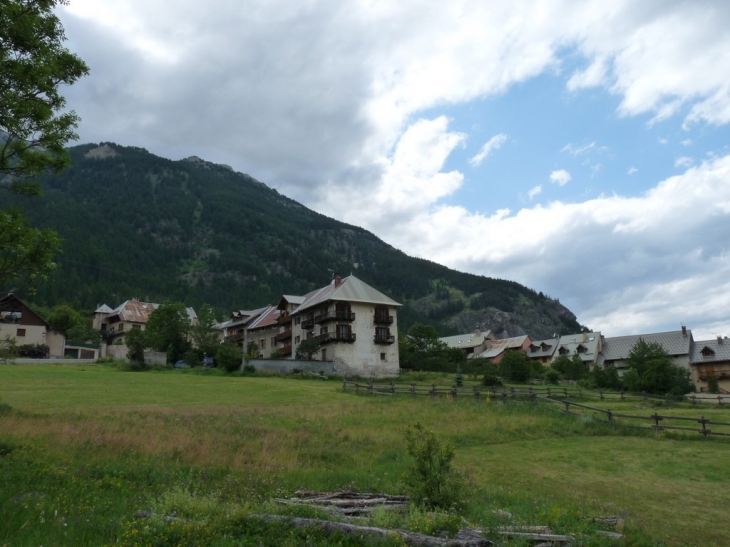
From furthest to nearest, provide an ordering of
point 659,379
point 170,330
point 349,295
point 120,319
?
point 120,319 → point 170,330 → point 349,295 → point 659,379

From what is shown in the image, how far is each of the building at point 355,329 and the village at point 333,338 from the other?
128 millimetres

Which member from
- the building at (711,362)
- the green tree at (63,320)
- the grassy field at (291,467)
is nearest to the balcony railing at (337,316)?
the grassy field at (291,467)

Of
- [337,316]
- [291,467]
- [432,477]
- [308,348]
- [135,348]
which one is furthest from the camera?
[337,316]

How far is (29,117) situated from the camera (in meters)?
13.1

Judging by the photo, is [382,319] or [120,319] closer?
[382,319]

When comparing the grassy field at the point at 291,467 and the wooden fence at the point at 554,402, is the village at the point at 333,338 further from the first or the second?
the grassy field at the point at 291,467

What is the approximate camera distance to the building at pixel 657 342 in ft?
291

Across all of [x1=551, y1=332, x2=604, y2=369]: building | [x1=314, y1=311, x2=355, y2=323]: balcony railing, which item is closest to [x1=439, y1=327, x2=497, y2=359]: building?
[x1=551, y1=332, x2=604, y2=369]: building

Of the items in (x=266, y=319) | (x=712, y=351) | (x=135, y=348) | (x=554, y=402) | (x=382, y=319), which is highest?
(x=266, y=319)

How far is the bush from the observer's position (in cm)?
1104

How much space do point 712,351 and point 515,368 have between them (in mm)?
38531

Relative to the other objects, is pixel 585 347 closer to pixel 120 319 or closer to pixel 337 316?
pixel 337 316

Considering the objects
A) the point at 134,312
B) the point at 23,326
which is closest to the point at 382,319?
the point at 23,326

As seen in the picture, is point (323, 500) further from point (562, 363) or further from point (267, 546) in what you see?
point (562, 363)
